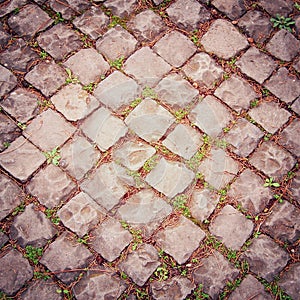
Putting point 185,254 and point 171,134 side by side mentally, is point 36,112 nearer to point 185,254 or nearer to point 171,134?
point 171,134

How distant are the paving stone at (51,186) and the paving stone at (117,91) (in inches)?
27.5

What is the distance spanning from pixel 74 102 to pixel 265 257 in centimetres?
195

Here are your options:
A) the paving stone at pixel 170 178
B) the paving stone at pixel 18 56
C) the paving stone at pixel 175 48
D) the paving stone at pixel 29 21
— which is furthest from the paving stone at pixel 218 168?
the paving stone at pixel 29 21

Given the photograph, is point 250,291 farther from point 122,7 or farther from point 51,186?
point 122,7

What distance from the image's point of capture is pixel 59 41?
3.08 metres

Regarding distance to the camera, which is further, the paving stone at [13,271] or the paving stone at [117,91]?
the paving stone at [117,91]

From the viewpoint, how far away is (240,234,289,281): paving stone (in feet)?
8.72

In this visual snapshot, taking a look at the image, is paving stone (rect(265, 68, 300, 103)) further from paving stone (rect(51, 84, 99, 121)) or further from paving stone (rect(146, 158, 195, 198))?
paving stone (rect(51, 84, 99, 121))

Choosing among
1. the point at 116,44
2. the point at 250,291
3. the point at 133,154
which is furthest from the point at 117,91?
the point at 250,291

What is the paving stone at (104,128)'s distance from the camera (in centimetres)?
289

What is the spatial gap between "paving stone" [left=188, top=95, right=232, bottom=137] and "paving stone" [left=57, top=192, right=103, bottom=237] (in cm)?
107

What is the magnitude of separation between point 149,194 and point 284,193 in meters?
1.08

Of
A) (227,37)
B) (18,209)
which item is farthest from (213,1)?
(18,209)

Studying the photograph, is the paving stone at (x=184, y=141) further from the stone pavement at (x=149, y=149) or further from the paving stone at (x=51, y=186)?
the paving stone at (x=51, y=186)
